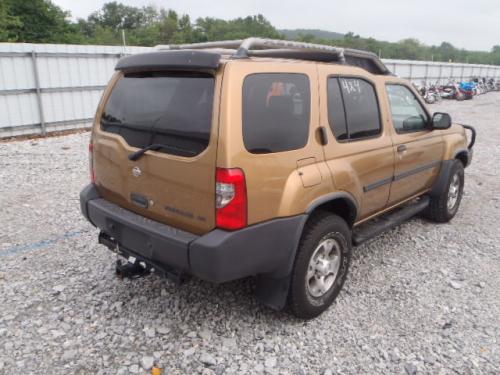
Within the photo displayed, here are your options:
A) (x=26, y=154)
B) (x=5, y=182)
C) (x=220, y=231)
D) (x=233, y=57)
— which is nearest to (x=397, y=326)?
(x=220, y=231)

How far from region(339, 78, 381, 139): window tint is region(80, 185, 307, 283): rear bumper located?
1.04 metres

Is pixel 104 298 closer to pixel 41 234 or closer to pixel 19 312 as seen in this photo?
pixel 19 312

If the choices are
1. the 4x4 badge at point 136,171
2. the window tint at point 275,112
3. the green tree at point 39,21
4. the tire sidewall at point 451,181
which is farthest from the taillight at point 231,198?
the green tree at point 39,21

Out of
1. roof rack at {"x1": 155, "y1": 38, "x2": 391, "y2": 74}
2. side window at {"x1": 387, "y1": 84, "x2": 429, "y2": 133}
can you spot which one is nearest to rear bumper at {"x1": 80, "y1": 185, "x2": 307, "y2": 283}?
roof rack at {"x1": 155, "y1": 38, "x2": 391, "y2": 74}

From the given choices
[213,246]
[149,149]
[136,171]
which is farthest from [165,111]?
[213,246]

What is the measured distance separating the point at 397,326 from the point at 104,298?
2.27m

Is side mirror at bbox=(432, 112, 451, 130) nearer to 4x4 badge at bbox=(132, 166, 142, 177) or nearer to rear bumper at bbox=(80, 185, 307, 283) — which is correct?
rear bumper at bbox=(80, 185, 307, 283)

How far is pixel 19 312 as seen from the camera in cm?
317

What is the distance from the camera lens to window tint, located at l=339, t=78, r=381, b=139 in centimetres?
330

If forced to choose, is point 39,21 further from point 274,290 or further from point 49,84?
point 274,290

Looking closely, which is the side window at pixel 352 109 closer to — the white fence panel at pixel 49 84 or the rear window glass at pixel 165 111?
the rear window glass at pixel 165 111

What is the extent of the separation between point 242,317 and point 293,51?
2.04 metres

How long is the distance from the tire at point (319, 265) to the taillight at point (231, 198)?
2.07 ft

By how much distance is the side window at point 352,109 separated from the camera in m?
3.12
